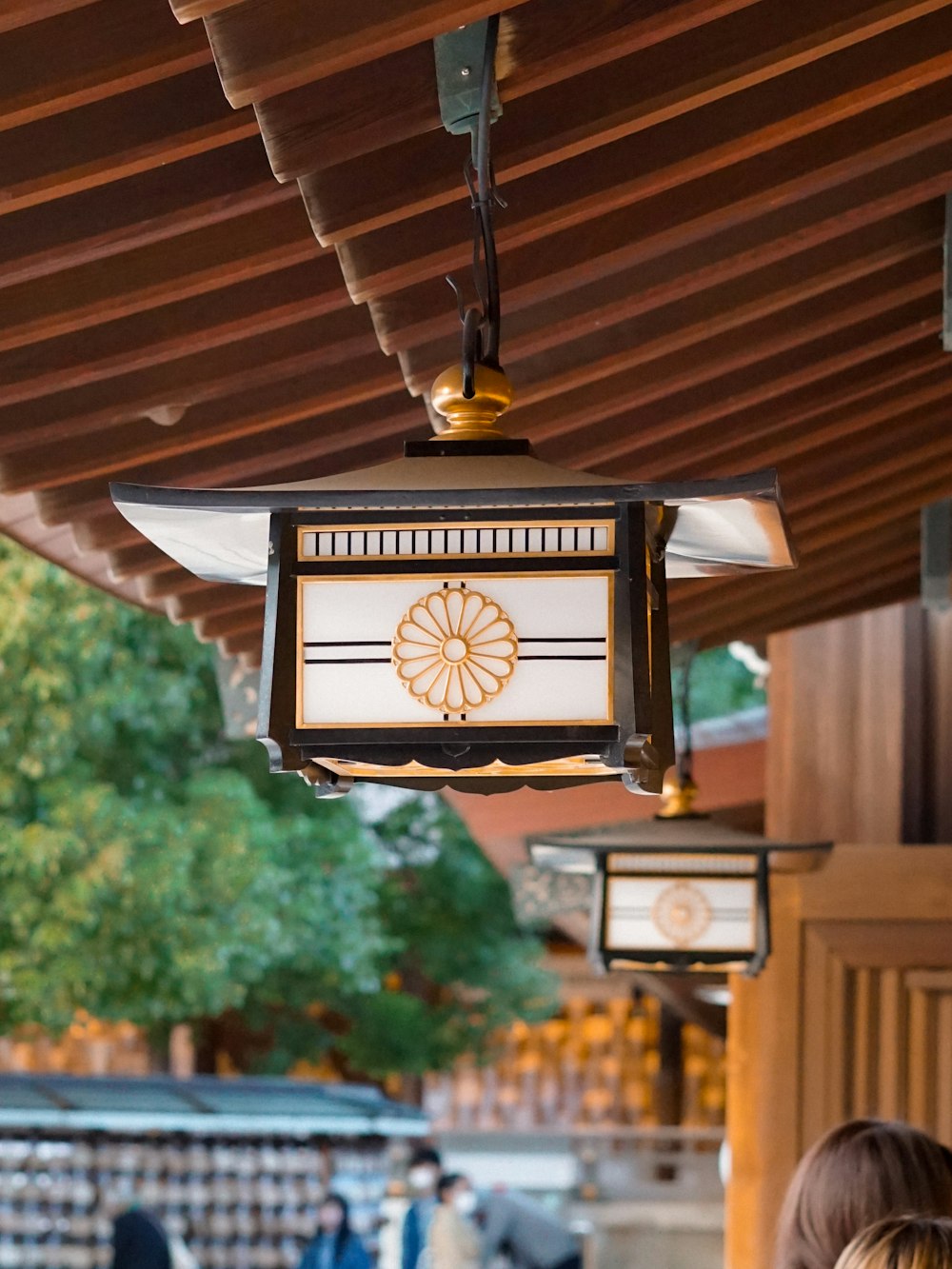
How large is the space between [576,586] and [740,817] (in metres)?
7.11

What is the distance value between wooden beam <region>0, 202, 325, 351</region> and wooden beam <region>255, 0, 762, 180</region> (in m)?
0.36

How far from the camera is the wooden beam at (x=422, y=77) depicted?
200cm

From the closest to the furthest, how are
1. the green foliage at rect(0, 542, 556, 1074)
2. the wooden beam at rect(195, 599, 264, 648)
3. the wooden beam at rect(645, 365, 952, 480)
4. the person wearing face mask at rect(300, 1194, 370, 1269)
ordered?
the wooden beam at rect(645, 365, 952, 480) < the wooden beam at rect(195, 599, 264, 648) < the person wearing face mask at rect(300, 1194, 370, 1269) < the green foliage at rect(0, 542, 556, 1074)

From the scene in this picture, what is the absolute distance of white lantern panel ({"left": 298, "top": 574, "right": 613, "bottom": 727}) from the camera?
78.8 inches

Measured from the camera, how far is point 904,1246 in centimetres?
186

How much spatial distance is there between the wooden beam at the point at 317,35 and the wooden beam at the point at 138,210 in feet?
1.61

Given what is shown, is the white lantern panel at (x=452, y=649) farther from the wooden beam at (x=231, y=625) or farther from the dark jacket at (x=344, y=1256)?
the dark jacket at (x=344, y=1256)

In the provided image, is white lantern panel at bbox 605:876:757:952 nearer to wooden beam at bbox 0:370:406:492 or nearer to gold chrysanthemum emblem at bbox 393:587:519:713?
wooden beam at bbox 0:370:406:492

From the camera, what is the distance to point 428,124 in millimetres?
2104

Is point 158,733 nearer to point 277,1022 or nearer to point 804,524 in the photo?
point 277,1022

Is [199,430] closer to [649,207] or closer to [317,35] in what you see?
[649,207]

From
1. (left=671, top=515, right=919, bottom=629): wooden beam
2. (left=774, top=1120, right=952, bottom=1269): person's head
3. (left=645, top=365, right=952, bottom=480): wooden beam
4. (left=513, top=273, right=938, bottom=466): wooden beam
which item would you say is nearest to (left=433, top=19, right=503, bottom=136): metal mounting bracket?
(left=513, top=273, right=938, bottom=466): wooden beam

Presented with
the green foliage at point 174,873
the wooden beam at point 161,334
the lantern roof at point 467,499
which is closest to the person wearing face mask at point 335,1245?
the green foliage at point 174,873

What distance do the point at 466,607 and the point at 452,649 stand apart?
0.17 feet
